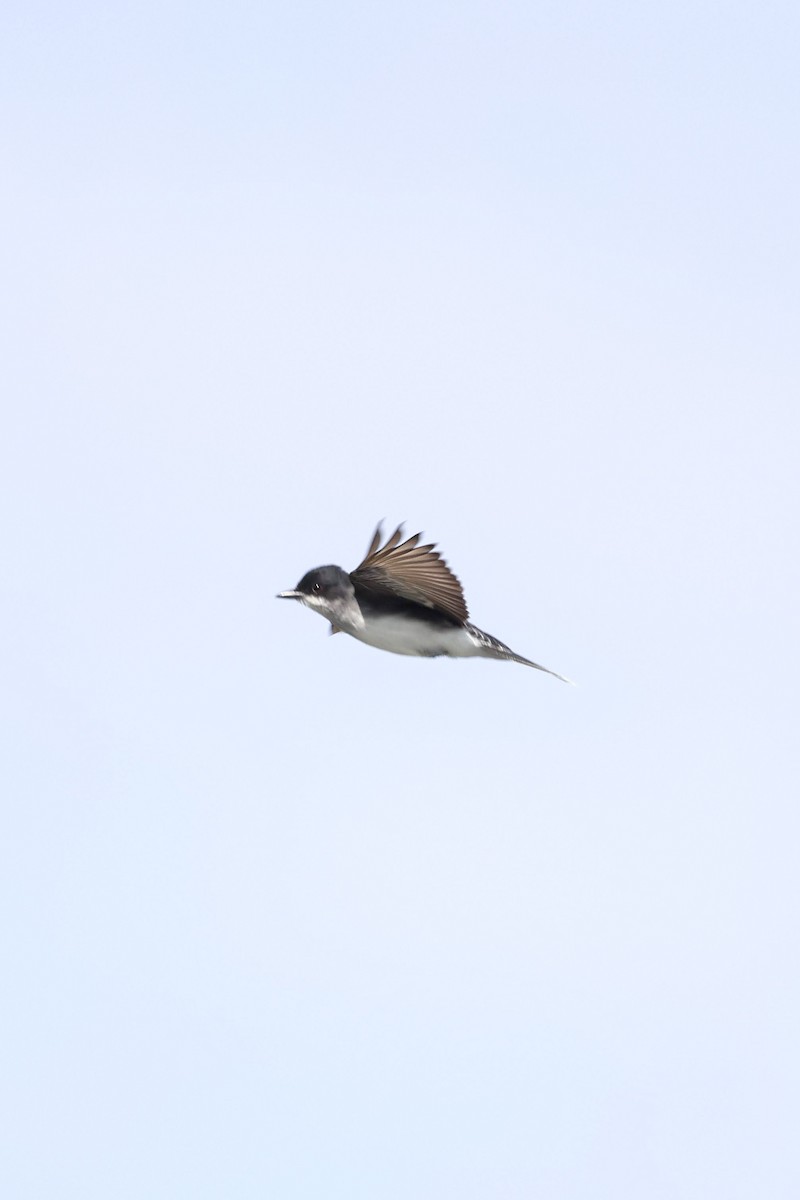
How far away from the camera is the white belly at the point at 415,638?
30.8m

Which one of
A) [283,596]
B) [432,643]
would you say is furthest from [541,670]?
[283,596]

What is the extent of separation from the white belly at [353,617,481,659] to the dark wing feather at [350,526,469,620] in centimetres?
38

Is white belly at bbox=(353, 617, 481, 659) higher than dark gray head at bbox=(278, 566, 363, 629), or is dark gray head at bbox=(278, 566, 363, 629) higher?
white belly at bbox=(353, 617, 481, 659)

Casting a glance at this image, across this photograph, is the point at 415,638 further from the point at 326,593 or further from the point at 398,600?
the point at 326,593

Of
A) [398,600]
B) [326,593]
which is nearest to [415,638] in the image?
[398,600]

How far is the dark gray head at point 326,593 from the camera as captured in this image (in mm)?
30062

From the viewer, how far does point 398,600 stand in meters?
30.9

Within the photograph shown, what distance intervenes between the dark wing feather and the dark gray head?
1.25 ft

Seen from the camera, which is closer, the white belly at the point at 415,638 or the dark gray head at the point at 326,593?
the dark gray head at the point at 326,593

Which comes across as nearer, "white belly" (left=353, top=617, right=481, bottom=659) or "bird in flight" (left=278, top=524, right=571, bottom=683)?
"bird in flight" (left=278, top=524, right=571, bottom=683)

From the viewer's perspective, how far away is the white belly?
30.8 meters

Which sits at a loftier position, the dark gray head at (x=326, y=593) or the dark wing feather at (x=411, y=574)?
the dark wing feather at (x=411, y=574)

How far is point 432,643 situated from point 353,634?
1.29 m

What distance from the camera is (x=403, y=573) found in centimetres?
3036
